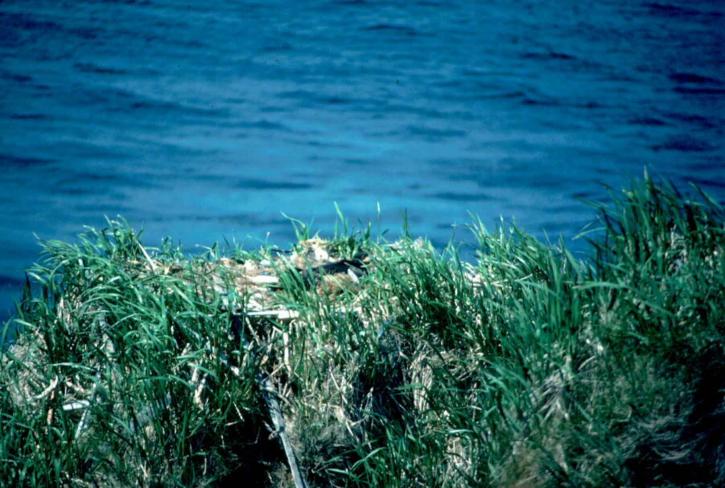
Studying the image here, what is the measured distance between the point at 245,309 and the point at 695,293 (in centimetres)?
169

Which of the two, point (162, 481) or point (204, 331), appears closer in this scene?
point (162, 481)

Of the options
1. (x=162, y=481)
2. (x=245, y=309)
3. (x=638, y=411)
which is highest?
(x=245, y=309)

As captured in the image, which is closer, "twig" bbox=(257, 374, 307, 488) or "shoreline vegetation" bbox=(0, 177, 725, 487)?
"shoreline vegetation" bbox=(0, 177, 725, 487)

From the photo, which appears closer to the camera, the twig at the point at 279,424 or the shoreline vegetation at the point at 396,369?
the shoreline vegetation at the point at 396,369

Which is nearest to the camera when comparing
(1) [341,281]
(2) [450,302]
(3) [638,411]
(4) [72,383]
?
(3) [638,411]

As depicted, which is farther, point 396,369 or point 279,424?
point 396,369

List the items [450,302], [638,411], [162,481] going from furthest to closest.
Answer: [450,302] → [162,481] → [638,411]

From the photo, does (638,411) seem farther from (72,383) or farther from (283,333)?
(72,383)

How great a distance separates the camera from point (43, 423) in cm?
300

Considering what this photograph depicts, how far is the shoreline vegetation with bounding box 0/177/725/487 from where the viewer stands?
8.41 ft

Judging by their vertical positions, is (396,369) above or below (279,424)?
above

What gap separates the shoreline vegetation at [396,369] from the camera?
2.56 metres

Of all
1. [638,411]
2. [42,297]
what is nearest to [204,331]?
[42,297]

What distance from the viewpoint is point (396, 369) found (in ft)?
11.1
